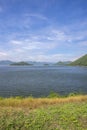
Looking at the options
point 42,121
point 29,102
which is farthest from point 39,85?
point 42,121

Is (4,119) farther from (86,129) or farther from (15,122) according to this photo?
(86,129)

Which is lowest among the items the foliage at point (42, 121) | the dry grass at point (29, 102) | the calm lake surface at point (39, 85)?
the calm lake surface at point (39, 85)

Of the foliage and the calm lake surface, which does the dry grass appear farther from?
the calm lake surface

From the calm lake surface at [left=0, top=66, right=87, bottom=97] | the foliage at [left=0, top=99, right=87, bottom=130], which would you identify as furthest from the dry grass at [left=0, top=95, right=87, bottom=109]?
the calm lake surface at [left=0, top=66, right=87, bottom=97]

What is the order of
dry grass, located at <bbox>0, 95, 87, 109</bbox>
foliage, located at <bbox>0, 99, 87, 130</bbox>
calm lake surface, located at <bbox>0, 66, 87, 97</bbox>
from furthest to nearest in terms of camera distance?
calm lake surface, located at <bbox>0, 66, 87, 97</bbox> < dry grass, located at <bbox>0, 95, 87, 109</bbox> < foliage, located at <bbox>0, 99, 87, 130</bbox>

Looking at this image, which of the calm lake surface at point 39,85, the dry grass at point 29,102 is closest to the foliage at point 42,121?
the dry grass at point 29,102

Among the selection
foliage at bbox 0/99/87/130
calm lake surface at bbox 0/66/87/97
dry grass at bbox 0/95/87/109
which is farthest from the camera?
calm lake surface at bbox 0/66/87/97

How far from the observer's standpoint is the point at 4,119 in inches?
302

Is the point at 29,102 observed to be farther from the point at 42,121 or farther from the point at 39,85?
the point at 39,85

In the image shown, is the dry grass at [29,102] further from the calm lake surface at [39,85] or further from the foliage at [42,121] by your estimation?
the calm lake surface at [39,85]

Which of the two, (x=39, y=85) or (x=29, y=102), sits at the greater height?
(x=29, y=102)

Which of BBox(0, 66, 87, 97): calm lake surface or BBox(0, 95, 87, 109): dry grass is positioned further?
BBox(0, 66, 87, 97): calm lake surface

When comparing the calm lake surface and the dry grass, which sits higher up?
the dry grass

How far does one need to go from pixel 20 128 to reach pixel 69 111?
267cm
